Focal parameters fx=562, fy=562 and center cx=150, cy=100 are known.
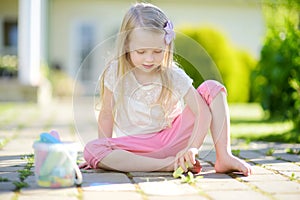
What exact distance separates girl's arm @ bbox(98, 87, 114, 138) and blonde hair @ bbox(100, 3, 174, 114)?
0.17 ft

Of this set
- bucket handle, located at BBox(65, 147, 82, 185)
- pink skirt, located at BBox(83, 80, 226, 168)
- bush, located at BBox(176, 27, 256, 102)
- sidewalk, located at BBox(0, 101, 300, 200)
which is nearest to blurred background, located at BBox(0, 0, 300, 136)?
bush, located at BBox(176, 27, 256, 102)

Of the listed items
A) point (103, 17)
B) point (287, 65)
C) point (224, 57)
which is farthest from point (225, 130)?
point (103, 17)

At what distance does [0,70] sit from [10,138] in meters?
7.88

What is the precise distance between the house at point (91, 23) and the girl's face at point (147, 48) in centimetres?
Answer: 1081

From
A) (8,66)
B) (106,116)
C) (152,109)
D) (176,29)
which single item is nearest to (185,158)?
(152,109)

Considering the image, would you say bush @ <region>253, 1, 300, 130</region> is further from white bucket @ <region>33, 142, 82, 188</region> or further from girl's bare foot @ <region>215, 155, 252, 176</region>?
white bucket @ <region>33, 142, 82, 188</region>

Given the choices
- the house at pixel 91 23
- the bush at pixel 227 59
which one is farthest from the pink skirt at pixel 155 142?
the house at pixel 91 23

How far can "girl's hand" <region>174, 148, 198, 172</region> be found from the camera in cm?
274

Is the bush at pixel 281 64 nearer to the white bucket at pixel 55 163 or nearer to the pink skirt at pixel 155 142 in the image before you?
the pink skirt at pixel 155 142

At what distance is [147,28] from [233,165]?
2.69ft

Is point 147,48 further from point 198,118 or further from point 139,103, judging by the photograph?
point 198,118

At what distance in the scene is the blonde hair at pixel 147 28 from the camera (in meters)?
2.87

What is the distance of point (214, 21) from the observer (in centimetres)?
1552

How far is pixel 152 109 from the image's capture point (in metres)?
2.97
